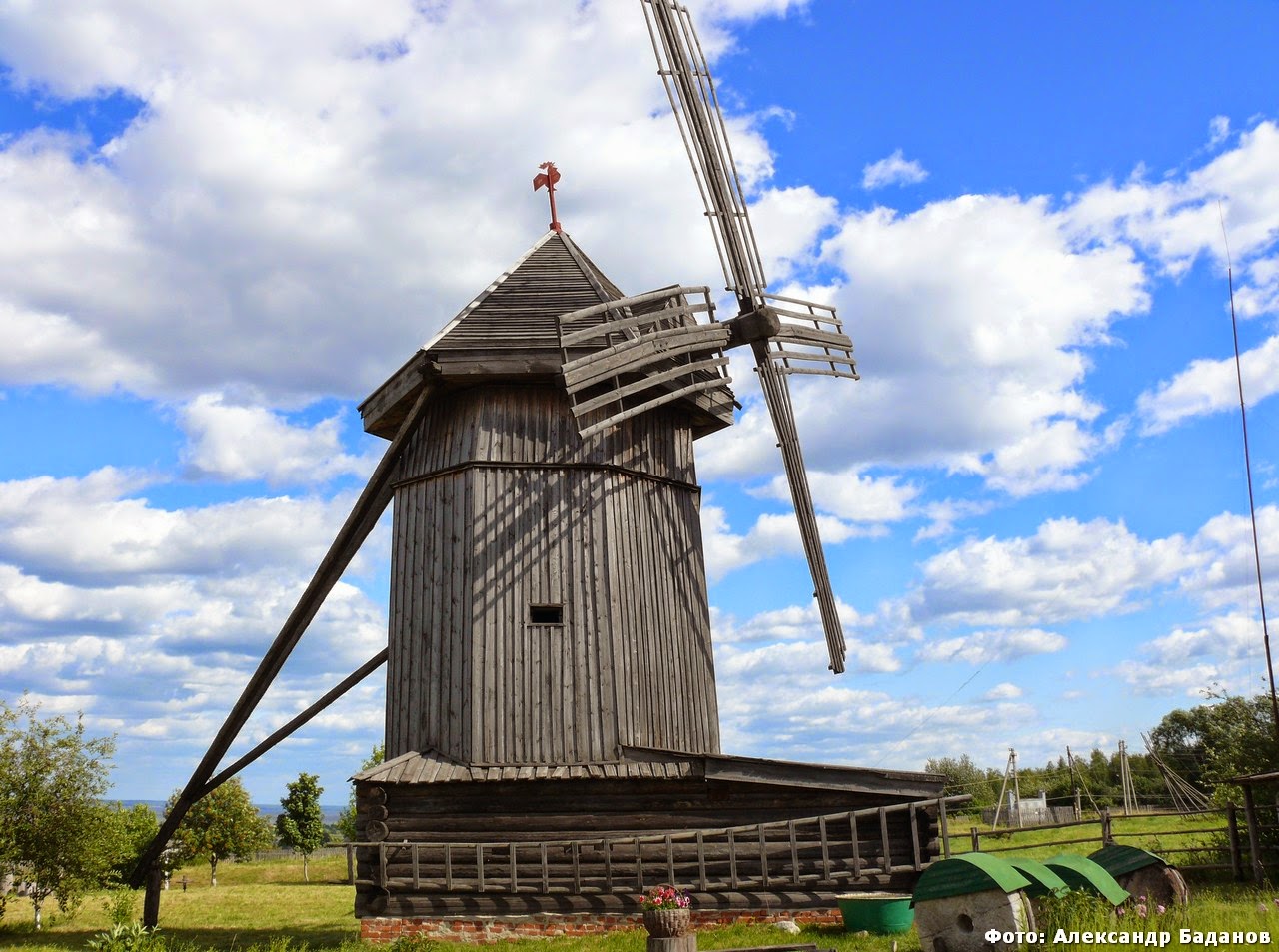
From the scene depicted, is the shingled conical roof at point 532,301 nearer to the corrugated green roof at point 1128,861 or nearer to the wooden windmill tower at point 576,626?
the wooden windmill tower at point 576,626

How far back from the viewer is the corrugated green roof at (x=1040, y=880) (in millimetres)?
Result: 8258

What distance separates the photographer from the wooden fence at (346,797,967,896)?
1164cm

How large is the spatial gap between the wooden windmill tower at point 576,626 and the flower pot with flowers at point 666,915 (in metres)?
2.90

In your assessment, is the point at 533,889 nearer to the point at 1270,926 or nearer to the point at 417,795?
the point at 417,795

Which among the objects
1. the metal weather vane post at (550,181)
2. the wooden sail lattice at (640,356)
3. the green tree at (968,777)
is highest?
the metal weather vane post at (550,181)

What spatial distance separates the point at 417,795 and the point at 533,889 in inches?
64.2

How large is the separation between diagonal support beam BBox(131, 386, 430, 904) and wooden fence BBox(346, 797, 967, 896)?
11.8ft

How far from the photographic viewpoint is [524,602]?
42.1 feet

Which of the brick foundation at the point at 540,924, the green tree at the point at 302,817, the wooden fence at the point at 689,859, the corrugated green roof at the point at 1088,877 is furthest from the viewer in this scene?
the green tree at the point at 302,817

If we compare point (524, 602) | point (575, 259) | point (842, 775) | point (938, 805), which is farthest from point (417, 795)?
point (575, 259)

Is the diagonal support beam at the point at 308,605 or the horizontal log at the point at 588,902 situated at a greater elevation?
the diagonal support beam at the point at 308,605

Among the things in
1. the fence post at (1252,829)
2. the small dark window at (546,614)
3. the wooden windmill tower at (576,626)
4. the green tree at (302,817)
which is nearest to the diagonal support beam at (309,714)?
the wooden windmill tower at (576,626)

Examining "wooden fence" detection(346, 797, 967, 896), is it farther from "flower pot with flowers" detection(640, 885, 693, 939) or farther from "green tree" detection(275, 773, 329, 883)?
"green tree" detection(275, 773, 329, 883)

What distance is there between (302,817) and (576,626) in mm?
27373
